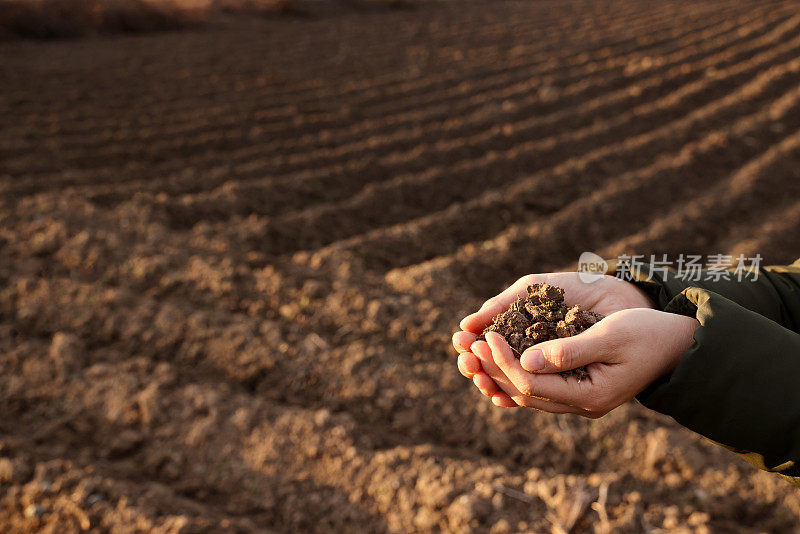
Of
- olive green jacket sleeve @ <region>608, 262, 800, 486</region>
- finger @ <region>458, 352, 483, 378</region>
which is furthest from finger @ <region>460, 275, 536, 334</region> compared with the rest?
A: olive green jacket sleeve @ <region>608, 262, 800, 486</region>

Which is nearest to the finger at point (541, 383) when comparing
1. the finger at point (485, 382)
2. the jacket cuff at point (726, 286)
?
the finger at point (485, 382)

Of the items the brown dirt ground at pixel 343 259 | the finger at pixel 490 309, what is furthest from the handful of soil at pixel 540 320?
the brown dirt ground at pixel 343 259

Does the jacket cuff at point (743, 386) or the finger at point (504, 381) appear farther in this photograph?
the finger at point (504, 381)

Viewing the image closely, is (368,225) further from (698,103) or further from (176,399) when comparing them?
(698,103)

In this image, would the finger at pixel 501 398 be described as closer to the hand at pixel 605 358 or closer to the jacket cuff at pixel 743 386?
the hand at pixel 605 358

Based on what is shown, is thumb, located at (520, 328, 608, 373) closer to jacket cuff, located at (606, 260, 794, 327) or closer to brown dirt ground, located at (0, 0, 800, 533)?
jacket cuff, located at (606, 260, 794, 327)

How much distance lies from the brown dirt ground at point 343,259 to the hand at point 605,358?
4.01 ft

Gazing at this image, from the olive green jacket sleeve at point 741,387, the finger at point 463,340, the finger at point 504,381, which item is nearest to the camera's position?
the olive green jacket sleeve at point 741,387

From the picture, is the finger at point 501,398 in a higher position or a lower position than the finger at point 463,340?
lower

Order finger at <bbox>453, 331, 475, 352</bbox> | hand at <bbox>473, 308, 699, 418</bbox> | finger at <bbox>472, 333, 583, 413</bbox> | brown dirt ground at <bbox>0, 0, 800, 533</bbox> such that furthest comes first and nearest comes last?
1. brown dirt ground at <bbox>0, 0, 800, 533</bbox>
2. finger at <bbox>453, 331, 475, 352</bbox>
3. finger at <bbox>472, 333, 583, 413</bbox>
4. hand at <bbox>473, 308, 699, 418</bbox>

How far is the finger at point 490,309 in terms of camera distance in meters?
1.80

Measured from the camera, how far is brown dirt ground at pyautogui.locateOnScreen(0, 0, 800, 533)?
8.94 feet

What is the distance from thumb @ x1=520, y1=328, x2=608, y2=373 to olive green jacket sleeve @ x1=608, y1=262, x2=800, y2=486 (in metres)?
0.19

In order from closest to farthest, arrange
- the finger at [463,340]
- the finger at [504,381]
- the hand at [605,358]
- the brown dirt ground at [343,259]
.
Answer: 1. the hand at [605,358]
2. the finger at [504,381]
3. the finger at [463,340]
4. the brown dirt ground at [343,259]
